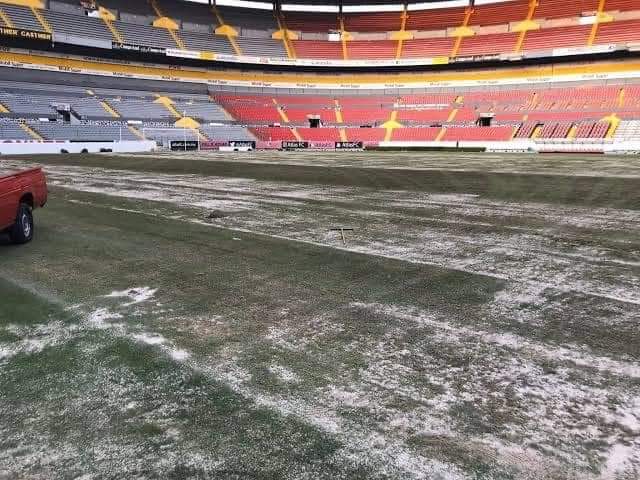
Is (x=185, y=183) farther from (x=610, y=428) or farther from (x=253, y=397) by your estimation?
(x=610, y=428)

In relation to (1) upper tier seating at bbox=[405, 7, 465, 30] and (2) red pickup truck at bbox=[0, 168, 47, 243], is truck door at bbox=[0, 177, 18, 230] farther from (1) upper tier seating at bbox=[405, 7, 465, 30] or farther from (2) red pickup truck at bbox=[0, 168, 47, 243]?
(1) upper tier seating at bbox=[405, 7, 465, 30]

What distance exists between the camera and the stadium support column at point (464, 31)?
6091 cm

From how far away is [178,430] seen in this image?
248 cm

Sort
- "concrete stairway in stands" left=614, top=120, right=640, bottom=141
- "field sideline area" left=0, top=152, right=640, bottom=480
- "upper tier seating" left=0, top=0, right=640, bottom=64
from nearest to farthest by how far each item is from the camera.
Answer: "field sideline area" left=0, top=152, right=640, bottom=480
"concrete stairway in stands" left=614, top=120, right=640, bottom=141
"upper tier seating" left=0, top=0, right=640, bottom=64

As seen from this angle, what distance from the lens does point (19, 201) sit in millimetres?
6793

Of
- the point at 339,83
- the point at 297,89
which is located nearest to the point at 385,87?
the point at 339,83

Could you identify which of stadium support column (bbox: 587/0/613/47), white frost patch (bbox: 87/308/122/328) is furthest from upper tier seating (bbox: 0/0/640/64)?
white frost patch (bbox: 87/308/122/328)

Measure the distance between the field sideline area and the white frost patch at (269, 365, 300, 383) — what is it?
0.01 m

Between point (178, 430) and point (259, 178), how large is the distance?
14909 millimetres

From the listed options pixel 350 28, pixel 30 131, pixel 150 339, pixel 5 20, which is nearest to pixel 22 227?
pixel 150 339

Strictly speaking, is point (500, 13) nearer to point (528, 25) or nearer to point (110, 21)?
point (528, 25)

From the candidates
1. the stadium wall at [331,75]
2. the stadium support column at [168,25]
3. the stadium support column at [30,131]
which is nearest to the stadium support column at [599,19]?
the stadium wall at [331,75]

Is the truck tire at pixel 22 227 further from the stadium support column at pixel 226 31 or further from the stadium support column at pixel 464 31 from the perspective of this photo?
the stadium support column at pixel 464 31

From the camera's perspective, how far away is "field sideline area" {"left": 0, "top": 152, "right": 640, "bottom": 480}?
229 centimetres
